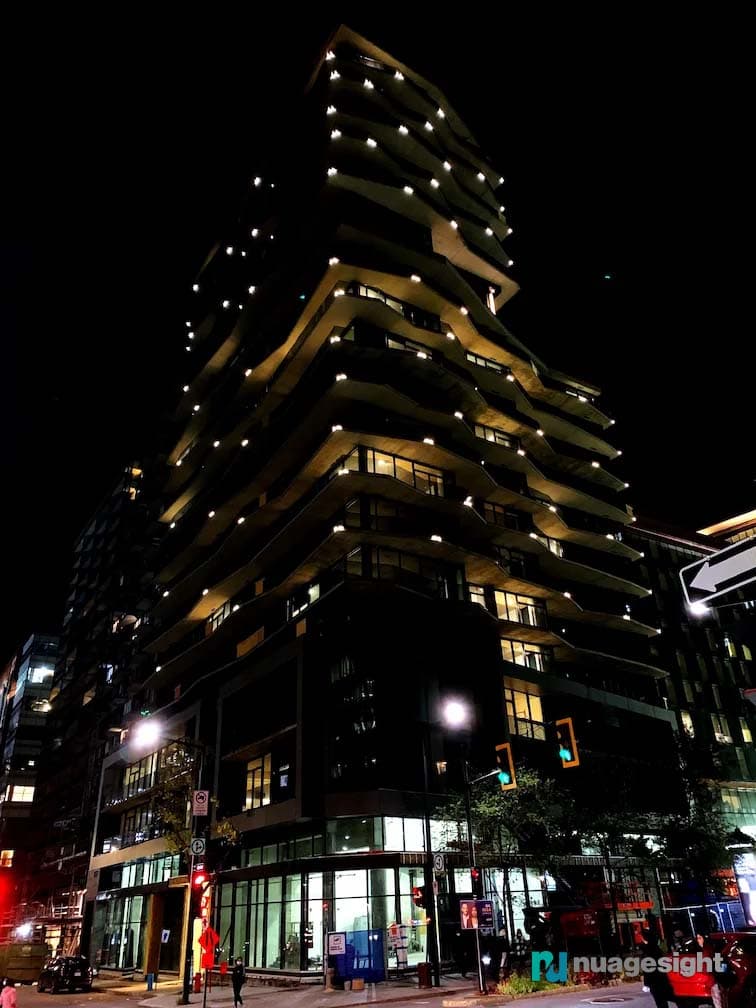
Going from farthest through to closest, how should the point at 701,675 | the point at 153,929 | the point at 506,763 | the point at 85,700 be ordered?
the point at 85,700
the point at 701,675
the point at 153,929
the point at 506,763

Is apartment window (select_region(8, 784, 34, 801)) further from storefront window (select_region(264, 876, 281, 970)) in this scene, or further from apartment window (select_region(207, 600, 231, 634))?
storefront window (select_region(264, 876, 281, 970))

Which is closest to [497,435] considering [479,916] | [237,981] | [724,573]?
[479,916]

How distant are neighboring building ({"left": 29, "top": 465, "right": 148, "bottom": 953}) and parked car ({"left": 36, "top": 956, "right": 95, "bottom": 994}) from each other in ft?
81.1

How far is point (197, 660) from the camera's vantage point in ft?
187

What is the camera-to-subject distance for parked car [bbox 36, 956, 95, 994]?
36.4 metres

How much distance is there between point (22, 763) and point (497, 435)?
83.3 metres

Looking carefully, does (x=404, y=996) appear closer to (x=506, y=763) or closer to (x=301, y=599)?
(x=506, y=763)

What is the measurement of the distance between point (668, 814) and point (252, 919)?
87.2 feet

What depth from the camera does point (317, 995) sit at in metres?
26.7

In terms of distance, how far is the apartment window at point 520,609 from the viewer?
48.8 meters

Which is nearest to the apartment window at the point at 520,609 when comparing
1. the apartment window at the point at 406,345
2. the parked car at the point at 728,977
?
the apartment window at the point at 406,345

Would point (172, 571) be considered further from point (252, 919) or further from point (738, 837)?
point (738, 837)

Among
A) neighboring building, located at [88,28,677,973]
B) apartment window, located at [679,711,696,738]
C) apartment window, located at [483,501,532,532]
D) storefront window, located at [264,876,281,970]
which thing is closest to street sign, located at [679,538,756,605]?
neighboring building, located at [88,28,677,973]

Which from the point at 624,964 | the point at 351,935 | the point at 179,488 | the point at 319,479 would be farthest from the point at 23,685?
the point at 624,964
